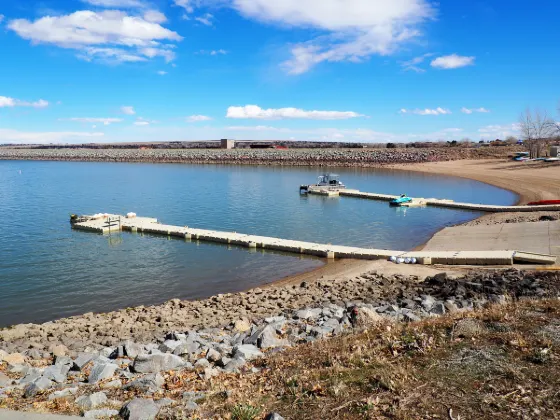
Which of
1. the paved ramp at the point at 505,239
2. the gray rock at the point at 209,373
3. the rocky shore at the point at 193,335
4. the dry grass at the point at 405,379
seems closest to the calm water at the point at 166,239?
the paved ramp at the point at 505,239

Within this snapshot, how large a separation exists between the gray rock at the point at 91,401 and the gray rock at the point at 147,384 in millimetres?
542

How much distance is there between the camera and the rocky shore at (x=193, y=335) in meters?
7.35

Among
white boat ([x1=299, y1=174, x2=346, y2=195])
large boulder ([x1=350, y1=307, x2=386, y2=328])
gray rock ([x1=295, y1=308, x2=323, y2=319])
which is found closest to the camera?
large boulder ([x1=350, y1=307, x2=386, y2=328])

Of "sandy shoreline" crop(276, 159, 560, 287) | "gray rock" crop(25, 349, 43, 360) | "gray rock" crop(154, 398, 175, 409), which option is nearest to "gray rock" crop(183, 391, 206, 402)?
"gray rock" crop(154, 398, 175, 409)

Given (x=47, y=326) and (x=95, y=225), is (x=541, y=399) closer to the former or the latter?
(x=47, y=326)

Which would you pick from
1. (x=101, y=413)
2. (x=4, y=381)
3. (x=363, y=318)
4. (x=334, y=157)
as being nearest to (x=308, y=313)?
(x=363, y=318)

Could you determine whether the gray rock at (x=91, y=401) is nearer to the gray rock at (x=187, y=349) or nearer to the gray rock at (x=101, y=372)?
the gray rock at (x=101, y=372)

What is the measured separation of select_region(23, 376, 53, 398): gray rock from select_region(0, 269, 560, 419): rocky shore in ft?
0.06

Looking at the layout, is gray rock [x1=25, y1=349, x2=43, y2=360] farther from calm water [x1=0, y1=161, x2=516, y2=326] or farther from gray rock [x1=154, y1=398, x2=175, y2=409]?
gray rock [x1=154, y1=398, x2=175, y2=409]

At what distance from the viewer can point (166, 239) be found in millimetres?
29719

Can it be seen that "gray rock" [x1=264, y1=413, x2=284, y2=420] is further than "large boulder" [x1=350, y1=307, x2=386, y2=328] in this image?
No

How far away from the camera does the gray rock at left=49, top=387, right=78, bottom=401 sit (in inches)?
288

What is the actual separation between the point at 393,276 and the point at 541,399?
41.9 ft

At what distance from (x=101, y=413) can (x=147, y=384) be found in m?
1.13
